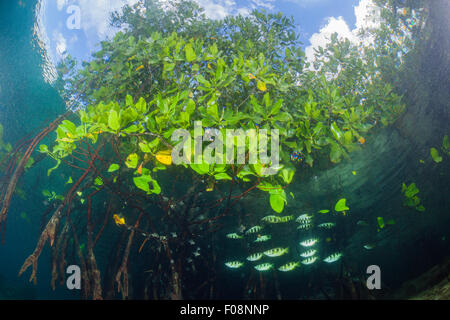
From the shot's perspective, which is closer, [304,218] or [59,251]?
[59,251]

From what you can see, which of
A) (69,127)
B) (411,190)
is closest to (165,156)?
(69,127)

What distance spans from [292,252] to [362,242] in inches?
47.5

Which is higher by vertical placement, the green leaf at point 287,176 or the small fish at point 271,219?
the green leaf at point 287,176

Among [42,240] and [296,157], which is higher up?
[296,157]

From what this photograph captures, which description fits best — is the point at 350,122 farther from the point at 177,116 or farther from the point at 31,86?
the point at 31,86

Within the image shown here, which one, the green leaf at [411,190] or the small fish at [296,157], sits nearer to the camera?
the small fish at [296,157]

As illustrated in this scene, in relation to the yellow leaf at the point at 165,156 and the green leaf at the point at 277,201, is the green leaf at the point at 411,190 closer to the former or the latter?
the green leaf at the point at 277,201

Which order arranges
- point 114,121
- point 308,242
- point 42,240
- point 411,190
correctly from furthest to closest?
point 308,242 < point 411,190 < point 42,240 < point 114,121

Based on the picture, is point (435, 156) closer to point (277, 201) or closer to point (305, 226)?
point (305, 226)

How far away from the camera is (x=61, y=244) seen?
2484mm

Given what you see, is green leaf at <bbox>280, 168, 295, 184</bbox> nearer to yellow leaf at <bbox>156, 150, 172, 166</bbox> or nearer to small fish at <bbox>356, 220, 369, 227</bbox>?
yellow leaf at <bbox>156, 150, 172, 166</bbox>

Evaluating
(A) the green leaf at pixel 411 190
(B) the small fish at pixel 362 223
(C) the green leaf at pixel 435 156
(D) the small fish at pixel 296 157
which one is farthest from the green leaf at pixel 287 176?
(C) the green leaf at pixel 435 156

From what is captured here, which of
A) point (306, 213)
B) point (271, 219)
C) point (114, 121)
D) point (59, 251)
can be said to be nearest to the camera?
point (114, 121)
